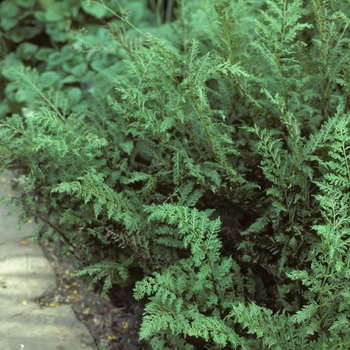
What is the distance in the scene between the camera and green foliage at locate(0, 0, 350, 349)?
1644mm

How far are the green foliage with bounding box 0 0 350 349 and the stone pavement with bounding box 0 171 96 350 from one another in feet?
0.86

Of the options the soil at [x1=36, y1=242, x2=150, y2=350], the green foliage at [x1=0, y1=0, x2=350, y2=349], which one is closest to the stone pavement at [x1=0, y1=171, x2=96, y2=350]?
the soil at [x1=36, y1=242, x2=150, y2=350]

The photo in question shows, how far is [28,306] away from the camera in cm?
217

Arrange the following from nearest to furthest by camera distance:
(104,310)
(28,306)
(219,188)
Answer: (219,188)
(28,306)
(104,310)

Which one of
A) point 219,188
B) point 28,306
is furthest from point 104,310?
point 219,188

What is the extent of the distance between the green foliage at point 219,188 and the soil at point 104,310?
0.20m

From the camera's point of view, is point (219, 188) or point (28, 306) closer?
point (219, 188)

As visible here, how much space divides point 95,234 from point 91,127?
0.45 metres

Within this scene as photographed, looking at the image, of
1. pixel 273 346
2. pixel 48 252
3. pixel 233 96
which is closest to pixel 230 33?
pixel 233 96

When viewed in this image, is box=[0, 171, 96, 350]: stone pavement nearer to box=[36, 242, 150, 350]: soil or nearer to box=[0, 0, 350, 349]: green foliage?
box=[36, 242, 150, 350]: soil

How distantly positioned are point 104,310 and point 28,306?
328 millimetres

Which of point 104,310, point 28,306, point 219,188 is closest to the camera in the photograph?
point 219,188

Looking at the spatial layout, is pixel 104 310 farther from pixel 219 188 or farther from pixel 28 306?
pixel 219 188

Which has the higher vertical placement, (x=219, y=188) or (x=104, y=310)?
(x=219, y=188)
